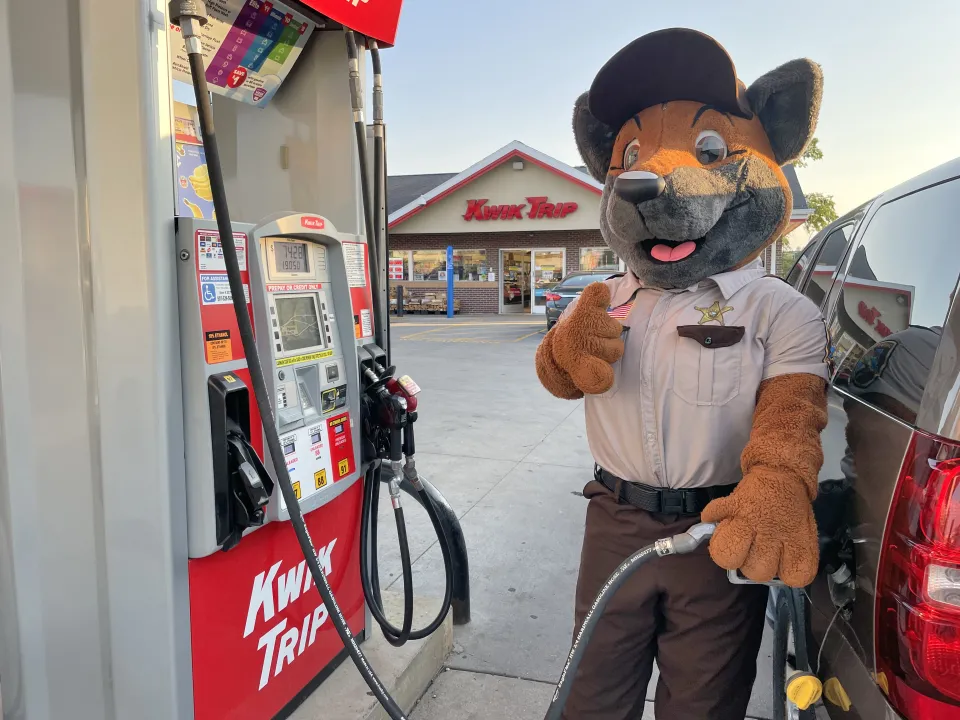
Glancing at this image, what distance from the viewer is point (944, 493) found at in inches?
46.1

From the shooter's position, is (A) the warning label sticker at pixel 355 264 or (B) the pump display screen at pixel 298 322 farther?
(A) the warning label sticker at pixel 355 264

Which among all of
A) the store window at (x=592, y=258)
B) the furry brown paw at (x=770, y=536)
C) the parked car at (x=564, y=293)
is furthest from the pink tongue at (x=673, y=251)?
the store window at (x=592, y=258)

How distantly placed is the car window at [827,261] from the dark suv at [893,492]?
19.6 inches

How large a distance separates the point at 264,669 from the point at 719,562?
136cm

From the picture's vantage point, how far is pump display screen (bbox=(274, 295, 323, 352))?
1993mm

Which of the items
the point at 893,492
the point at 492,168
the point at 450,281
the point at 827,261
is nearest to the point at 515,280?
the point at 450,281

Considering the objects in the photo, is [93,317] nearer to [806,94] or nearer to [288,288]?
[288,288]

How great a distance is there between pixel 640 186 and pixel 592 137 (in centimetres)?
56

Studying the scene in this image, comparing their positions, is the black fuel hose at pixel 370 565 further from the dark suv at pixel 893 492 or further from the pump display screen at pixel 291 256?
the dark suv at pixel 893 492

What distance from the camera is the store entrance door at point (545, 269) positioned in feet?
65.3

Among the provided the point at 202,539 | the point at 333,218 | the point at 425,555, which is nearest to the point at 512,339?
the point at 425,555

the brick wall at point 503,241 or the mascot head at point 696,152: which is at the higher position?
the brick wall at point 503,241

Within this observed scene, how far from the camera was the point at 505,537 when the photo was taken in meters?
4.02

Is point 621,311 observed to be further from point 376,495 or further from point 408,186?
point 408,186
